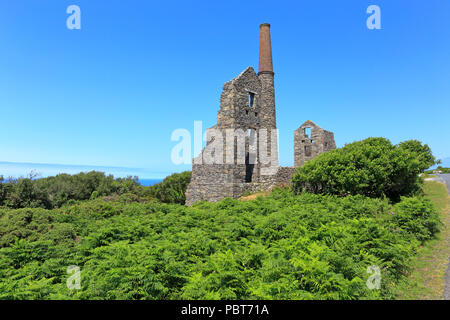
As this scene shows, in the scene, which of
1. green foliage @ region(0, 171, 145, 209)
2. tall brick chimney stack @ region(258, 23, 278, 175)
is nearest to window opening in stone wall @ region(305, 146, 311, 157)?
tall brick chimney stack @ region(258, 23, 278, 175)

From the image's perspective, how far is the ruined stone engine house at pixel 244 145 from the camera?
19.8 m

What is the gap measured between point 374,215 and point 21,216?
14.5 meters

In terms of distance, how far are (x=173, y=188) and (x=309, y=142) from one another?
1719 cm

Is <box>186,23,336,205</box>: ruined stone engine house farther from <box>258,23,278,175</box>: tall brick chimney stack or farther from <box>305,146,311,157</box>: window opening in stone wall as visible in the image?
<box>305,146,311,157</box>: window opening in stone wall

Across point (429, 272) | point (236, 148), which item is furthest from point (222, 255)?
point (236, 148)

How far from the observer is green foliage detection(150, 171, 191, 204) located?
95.2 ft

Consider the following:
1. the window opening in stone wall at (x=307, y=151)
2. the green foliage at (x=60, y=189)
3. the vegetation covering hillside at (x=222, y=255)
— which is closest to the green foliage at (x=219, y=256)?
the vegetation covering hillside at (x=222, y=255)

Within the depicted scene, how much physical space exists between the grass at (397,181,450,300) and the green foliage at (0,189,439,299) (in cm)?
31

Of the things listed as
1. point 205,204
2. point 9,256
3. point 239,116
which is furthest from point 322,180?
point 9,256

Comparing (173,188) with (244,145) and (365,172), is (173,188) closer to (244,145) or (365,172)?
(244,145)

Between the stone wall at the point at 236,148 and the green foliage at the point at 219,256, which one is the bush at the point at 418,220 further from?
the stone wall at the point at 236,148

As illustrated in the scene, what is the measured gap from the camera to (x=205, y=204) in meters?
14.5

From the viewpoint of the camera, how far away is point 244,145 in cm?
2075
